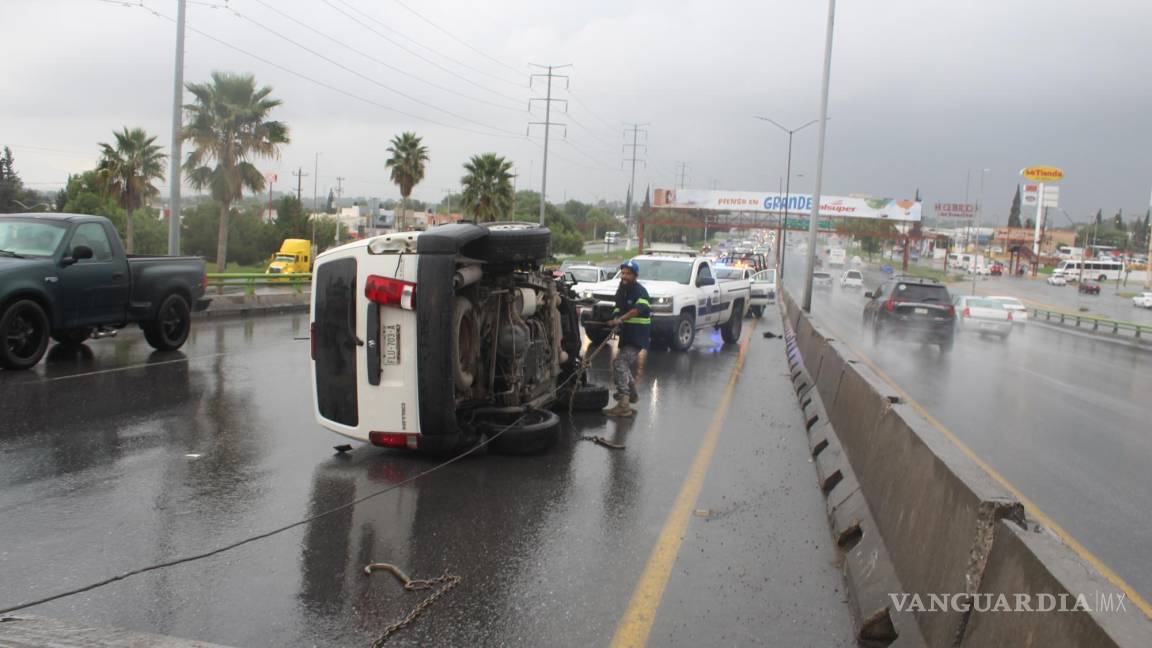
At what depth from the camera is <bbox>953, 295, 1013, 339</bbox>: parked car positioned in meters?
28.7

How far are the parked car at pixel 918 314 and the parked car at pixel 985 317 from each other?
4275 mm

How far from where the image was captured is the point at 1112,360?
2497 centimetres

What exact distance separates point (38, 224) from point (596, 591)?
10817 millimetres

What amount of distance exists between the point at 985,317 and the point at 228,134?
102ft

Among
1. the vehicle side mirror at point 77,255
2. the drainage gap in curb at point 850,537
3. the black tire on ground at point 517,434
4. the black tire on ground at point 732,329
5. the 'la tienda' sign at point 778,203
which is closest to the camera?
the drainage gap in curb at point 850,537

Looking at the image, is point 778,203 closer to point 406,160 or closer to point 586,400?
point 406,160

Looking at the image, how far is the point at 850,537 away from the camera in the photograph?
6.11m

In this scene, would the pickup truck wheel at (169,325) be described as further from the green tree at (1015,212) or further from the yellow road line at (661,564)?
the green tree at (1015,212)

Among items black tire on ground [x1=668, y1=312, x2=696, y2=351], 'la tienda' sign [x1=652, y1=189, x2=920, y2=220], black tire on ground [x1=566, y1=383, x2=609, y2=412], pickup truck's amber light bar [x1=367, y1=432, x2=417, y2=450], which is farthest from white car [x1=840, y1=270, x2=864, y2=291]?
pickup truck's amber light bar [x1=367, y1=432, x2=417, y2=450]

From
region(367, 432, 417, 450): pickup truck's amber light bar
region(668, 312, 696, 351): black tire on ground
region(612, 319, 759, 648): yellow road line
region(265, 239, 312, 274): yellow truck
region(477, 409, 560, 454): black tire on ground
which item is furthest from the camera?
region(265, 239, 312, 274): yellow truck

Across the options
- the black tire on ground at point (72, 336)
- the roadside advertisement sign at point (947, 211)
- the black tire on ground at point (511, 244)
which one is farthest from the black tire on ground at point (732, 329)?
the roadside advertisement sign at point (947, 211)

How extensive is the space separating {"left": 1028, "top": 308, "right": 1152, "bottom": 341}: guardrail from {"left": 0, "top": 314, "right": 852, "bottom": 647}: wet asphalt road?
3032 centimetres

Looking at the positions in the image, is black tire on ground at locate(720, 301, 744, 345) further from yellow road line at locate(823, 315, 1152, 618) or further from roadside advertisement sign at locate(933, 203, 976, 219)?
roadside advertisement sign at locate(933, 203, 976, 219)

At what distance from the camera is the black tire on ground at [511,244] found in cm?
819
